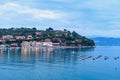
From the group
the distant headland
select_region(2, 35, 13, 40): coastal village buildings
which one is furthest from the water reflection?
select_region(2, 35, 13, 40): coastal village buildings

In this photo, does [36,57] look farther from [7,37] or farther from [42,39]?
[42,39]

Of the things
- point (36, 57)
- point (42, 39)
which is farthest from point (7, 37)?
point (36, 57)

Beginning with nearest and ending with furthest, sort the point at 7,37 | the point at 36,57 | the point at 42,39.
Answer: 1. the point at 36,57
2. the point at 7,37
3. the point at 42,39

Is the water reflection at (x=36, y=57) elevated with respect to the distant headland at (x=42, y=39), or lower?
lower

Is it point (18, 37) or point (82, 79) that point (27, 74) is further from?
point (18, 37)

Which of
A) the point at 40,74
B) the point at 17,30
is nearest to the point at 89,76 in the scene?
the point at 40,74

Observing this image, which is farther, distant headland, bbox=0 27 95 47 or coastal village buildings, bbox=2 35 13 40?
coastal village buildings, bbox=2 35 13 40

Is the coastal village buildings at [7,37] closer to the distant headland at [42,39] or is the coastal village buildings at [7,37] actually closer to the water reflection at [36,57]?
the distant headland at [42,39]

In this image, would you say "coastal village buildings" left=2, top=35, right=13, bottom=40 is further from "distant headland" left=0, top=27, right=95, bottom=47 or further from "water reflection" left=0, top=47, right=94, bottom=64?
"water reflection" left=0, top=47, right=94, bottom=64

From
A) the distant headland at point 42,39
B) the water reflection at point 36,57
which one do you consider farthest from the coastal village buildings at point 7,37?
the water reflection at point 36,57

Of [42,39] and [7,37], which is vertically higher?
[7,37]
